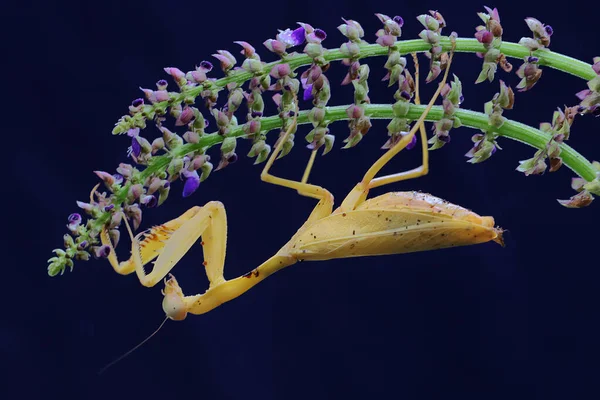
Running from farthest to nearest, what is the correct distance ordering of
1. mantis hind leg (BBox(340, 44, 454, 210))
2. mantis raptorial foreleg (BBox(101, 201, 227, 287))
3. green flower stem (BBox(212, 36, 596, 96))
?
mantis raptorial foreleg (BBox(101, 201, 227, 287))
mantis hind leg (BBox(340, 44, 454, 210))
green flower stem (BBox(212, 36, 596, 96))

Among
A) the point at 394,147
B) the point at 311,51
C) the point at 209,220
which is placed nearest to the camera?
the point at 311,51

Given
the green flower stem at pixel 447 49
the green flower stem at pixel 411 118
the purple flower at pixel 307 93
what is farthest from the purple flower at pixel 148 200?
the purple flower at pixel 307 93

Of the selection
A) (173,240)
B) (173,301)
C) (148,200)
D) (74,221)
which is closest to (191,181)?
(148,200)

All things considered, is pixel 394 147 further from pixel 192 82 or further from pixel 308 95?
pixel 192 82

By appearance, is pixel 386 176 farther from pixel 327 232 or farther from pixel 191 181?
pixel 191 181

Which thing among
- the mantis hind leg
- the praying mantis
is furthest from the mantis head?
the mantis hind leg

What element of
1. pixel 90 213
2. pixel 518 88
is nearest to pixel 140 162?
pixel 90 213

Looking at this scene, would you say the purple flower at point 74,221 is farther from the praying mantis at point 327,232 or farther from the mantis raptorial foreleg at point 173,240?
the mantis raptorial foreleg at point 173,240

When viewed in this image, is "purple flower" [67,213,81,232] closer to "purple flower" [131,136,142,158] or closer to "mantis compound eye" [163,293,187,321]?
"purple flower" [131,136,142,158]
